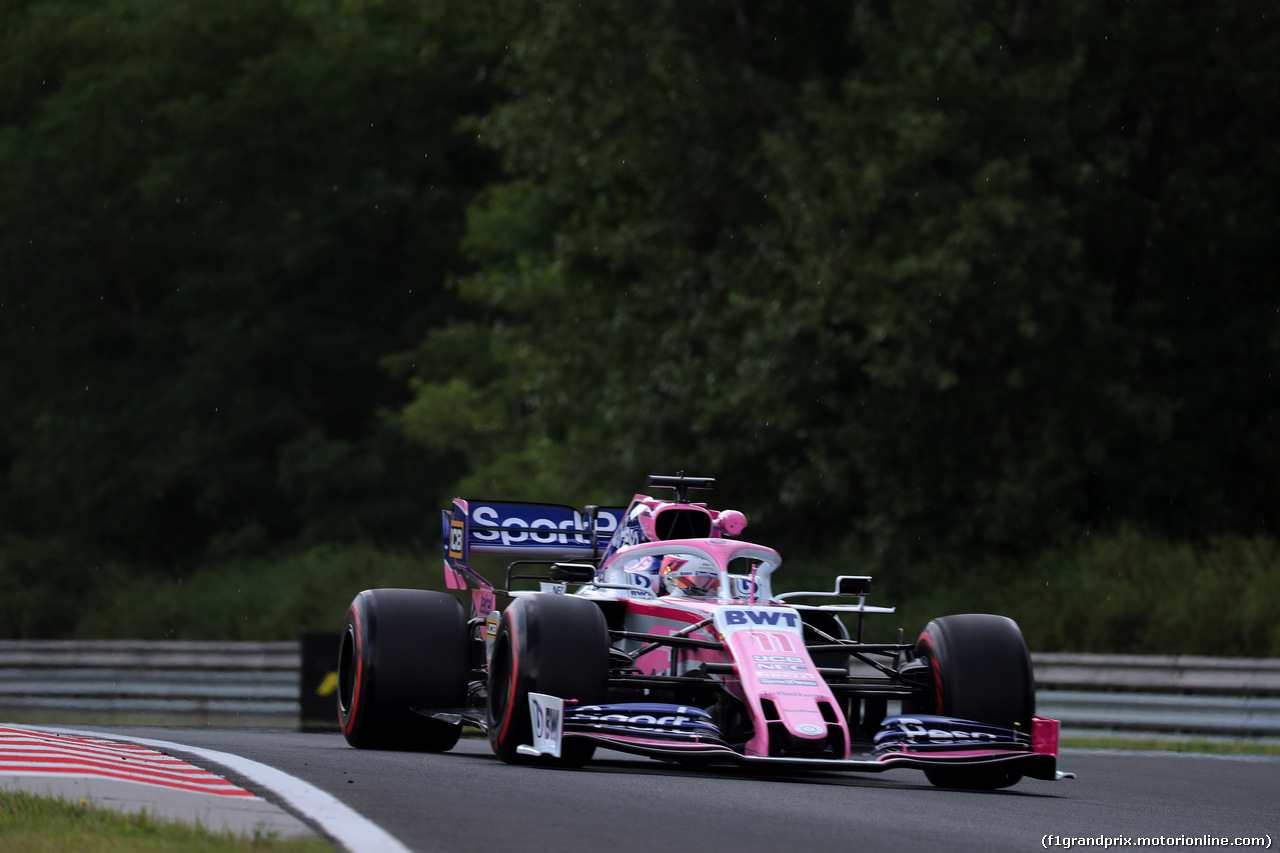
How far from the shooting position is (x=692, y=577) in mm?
11023

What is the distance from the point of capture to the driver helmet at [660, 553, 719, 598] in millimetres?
10984

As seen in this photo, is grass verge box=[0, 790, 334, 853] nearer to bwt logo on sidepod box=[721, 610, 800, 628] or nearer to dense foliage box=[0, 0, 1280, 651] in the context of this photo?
bwt logo on sidepod box=[721, 610, 800, 628]

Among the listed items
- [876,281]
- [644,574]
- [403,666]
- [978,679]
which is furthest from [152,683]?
[978,679]

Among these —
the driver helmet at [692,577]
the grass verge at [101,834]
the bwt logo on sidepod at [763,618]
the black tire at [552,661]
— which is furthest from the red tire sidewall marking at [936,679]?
the grass verge at [101,834]

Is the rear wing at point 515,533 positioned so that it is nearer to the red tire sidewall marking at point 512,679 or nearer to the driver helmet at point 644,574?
the driver helmet at point 644,574

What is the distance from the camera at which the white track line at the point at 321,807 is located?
6.16 metres

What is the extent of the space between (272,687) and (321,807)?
45.3ft

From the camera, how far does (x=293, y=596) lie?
27469mm

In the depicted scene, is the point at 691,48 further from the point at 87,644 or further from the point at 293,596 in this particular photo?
the point at 87,644

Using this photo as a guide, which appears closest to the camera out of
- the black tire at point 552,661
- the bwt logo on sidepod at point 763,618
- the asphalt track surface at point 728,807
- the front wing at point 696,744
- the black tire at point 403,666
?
the asphalt track surface at point 728,807

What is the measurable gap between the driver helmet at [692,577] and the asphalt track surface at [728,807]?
1049 mm

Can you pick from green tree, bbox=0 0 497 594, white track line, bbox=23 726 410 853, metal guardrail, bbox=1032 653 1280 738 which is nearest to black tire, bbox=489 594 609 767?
white track line, bbox=23 726 410 853

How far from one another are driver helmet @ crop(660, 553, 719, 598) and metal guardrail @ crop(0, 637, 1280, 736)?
5.98 metres

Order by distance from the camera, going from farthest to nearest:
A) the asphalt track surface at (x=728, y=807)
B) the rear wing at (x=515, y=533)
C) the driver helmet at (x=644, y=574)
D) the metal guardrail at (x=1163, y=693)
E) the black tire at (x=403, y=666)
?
the metal guardrail at (x=1163, y=693)
the rear wing at (x=515, y=533)
the black tire at (x=403, y=666)
the driver helmet at (x=644, y=574)
the asphalt track surface at (x=728, y=807)
